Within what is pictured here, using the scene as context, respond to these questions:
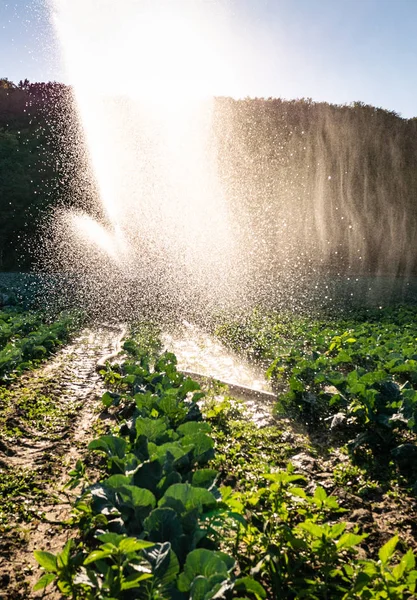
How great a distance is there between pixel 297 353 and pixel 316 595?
4.04 meters

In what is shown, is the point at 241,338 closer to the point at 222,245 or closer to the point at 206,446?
the point at 206,446

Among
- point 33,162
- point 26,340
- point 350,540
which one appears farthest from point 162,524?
point 33,162

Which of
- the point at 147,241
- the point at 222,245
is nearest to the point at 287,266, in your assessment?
the point at 222,245

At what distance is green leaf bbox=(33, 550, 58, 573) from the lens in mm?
1820

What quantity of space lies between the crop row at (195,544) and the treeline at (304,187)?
16.3m

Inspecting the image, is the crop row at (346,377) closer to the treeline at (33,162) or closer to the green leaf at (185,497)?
the green leaf at (185,497)

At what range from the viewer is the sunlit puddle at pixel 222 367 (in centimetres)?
508

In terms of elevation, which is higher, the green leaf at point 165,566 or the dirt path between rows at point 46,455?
the green leaf at point 165,566

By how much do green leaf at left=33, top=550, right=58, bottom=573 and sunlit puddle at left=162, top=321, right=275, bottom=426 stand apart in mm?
2805

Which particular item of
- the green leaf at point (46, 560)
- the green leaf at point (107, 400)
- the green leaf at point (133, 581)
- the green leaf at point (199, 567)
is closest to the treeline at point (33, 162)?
the green leaf at point (107, 400)

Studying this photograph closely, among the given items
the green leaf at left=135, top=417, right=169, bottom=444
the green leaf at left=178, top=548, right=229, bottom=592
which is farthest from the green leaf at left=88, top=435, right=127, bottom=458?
the green leaf at left=178, top=548, right=229, bottom=592

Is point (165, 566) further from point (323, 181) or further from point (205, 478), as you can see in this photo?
point (323, 181)

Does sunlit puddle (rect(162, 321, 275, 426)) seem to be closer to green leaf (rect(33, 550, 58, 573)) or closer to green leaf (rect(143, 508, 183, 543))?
green leaf (rect(143, 508, 183, 543))

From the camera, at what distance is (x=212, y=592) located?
152 centimetres
